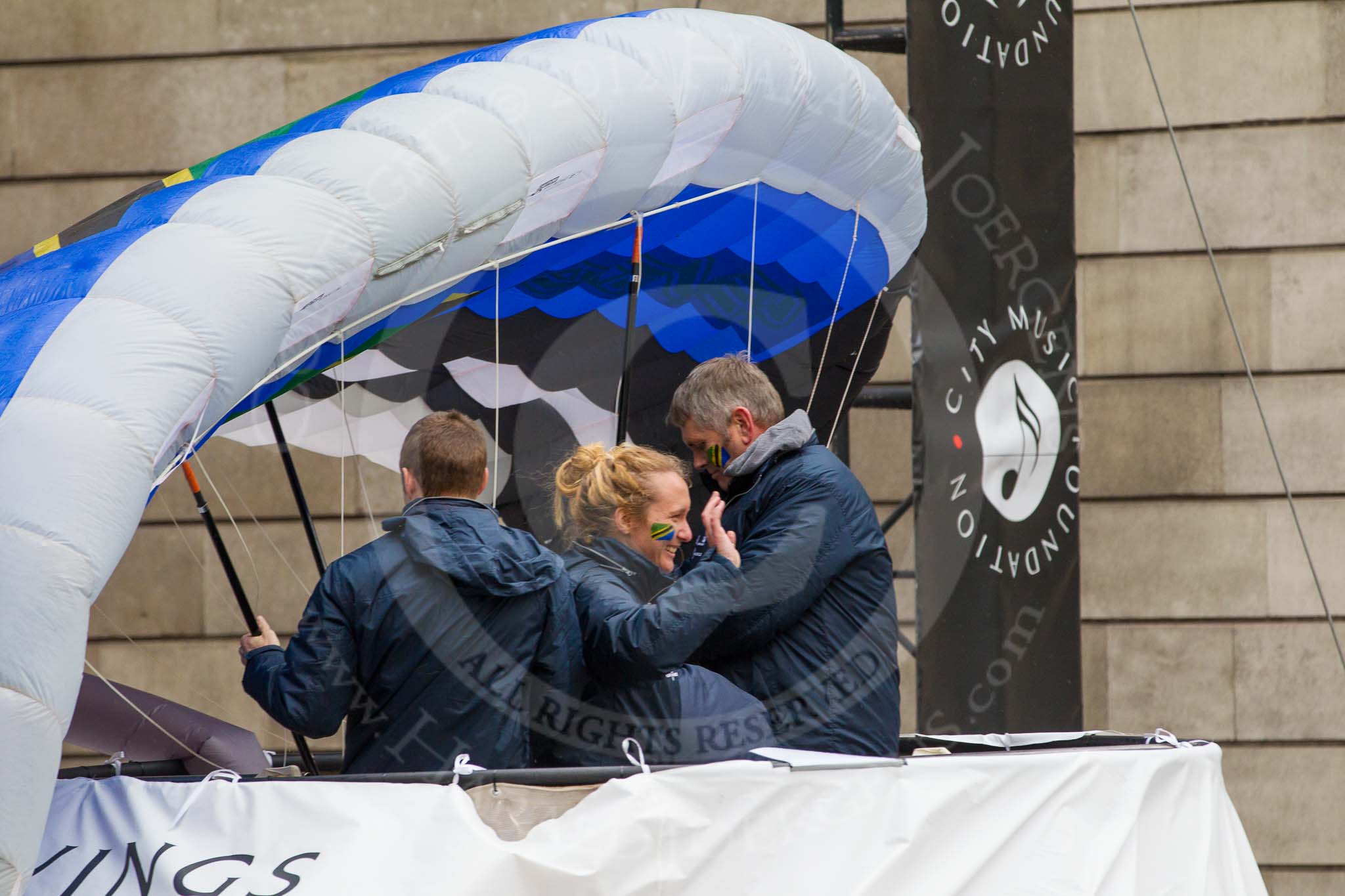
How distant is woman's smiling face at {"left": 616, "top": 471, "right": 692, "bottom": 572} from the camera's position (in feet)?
10.5

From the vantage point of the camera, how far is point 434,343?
17.8 feet

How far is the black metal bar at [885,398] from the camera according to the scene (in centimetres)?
563

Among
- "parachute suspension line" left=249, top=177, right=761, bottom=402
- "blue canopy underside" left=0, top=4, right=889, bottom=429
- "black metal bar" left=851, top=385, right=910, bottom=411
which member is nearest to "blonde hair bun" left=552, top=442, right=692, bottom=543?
"parachute suspension line" left=249, top=177, right=761, bottom=402

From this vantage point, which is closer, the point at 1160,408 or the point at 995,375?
the point at 995,375

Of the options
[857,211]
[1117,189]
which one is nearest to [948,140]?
[857,211]

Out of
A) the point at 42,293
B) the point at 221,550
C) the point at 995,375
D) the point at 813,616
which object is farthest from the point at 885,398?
the point at 42,293

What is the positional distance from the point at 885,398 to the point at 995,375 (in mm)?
849

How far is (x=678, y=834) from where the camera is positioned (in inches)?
109

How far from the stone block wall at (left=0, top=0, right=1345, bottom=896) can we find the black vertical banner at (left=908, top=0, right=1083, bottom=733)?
2.32 metres

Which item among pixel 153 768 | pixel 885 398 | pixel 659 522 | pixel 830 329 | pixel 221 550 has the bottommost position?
pixel 153 768

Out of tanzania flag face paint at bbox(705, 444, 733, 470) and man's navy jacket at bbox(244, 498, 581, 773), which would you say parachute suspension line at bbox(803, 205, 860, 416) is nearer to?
tanzania flag face paint at bbox(705, 444, 733, 470)

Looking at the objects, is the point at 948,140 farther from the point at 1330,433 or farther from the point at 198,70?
the point at 198,70

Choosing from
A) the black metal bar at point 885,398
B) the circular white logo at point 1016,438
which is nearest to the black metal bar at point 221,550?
the circular white logo at point 1016,438

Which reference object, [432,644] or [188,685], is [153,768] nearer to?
[432,644]
